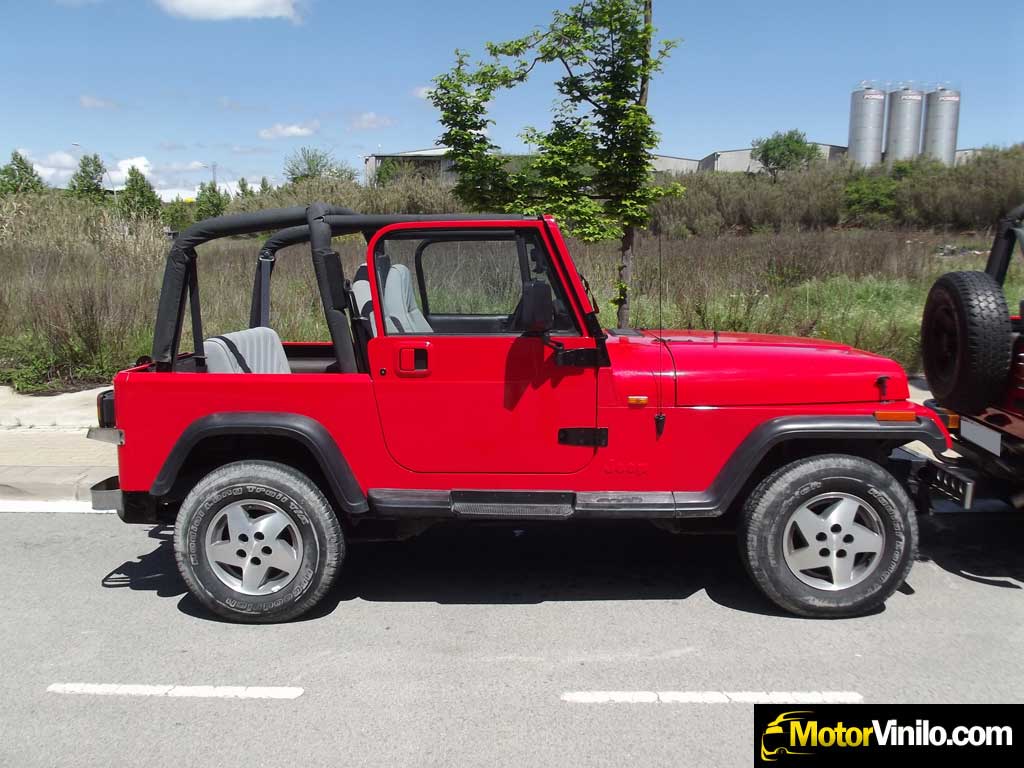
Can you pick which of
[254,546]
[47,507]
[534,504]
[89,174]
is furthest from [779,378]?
[89,174]

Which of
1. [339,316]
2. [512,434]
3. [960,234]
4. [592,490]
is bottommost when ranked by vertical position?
[592,490]

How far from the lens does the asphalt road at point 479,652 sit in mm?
3025

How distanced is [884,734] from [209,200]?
169 feet

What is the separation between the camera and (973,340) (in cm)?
450

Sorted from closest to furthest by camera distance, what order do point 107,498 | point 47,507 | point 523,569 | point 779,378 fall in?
point 779,378 < point 107,498 < point 523,569 < point 47,507

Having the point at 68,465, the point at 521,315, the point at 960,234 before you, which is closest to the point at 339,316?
the point at 521,315

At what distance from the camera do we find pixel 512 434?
392cm

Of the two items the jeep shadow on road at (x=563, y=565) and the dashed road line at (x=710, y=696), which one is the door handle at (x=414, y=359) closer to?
the jeep shadow on road at (x=563, y=565)

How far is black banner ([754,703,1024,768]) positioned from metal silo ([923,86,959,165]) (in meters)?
57.7

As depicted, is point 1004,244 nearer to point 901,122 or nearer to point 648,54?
point 648,54

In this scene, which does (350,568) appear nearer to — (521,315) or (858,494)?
(521,315)

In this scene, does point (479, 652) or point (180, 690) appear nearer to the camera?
point (180, 690)

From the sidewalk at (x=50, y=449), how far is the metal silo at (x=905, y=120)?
5541cm

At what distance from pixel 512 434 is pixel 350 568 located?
5.07 ft
